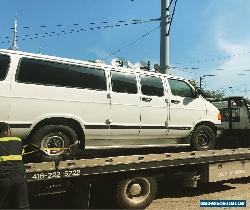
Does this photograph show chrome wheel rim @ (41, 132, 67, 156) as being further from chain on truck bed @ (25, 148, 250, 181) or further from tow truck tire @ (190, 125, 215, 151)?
tow truck tire @ (190, 125, 215, 151)

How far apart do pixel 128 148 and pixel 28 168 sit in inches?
91.3

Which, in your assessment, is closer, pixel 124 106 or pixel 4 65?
pixel 4 65

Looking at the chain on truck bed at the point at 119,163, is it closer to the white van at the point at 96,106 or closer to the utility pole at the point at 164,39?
the white van at the point at 96,106

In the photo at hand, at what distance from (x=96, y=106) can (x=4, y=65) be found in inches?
69.1

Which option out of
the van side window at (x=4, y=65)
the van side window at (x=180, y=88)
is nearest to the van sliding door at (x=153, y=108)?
the van side window at (x=180, y=88)

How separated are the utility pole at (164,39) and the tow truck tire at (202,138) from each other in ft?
17.7

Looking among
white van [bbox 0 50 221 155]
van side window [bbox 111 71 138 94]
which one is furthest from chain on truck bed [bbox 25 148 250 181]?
van side window [bbox 111 71 138 94]

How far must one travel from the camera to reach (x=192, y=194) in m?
9.24

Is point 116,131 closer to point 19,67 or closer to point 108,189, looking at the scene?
point 108,189

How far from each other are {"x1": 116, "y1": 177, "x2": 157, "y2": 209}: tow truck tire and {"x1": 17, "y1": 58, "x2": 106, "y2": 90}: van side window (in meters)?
1.86

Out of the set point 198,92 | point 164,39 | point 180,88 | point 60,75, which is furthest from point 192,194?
point 164,39

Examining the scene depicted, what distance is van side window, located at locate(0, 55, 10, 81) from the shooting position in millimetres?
6145

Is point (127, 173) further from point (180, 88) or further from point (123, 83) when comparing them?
point (180, 88)

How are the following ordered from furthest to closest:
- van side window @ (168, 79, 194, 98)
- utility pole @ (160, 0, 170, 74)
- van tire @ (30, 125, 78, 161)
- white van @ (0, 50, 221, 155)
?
utility pole @ (160, 0, 170, 74) < van side window @ (168, 79, 194, 98) < van tire @ (30, 125, 78, 161) < white van @ (0, 50, 221, 155)
